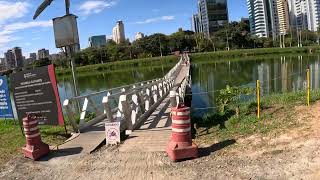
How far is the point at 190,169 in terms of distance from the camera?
855 centimetres

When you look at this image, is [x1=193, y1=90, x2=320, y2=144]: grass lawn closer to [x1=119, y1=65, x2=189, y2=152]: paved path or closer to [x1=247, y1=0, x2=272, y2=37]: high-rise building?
[x1=119, y1=65, x2=189, y2=152]: paved path

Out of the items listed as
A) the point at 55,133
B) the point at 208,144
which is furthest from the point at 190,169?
the point at 55,133

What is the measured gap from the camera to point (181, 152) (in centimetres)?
916

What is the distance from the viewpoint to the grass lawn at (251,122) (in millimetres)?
10484

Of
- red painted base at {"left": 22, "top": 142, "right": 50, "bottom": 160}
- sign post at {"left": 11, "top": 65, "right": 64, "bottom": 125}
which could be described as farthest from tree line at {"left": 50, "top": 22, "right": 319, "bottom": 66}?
red painted base at {"left": 22, "top": 142, "right": 50, "bottom": 160}

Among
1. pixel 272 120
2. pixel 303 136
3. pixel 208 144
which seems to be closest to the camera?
pixel 303 136

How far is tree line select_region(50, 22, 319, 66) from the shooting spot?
124 meters

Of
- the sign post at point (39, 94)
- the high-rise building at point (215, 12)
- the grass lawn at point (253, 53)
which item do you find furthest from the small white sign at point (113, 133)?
the high-rise building at point (215, 12)

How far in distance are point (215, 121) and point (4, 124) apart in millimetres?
10378

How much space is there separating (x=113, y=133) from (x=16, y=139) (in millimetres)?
4270

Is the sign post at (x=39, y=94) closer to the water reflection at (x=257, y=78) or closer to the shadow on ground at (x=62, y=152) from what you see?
the shadow on ground at (x=62, y=152)

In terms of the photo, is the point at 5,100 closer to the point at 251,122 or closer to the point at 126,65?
the point at 251,122

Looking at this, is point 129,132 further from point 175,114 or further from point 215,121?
point 175,114

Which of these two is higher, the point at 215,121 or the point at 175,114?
the point at 175,114
